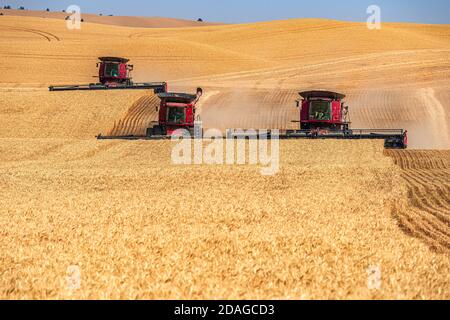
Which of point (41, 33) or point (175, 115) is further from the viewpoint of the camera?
point (41, 33)

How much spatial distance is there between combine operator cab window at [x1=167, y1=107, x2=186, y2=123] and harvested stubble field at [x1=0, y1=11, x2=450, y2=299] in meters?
3.04

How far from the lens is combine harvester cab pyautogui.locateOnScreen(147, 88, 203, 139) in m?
37.1

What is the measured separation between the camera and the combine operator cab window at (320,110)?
1433 inches

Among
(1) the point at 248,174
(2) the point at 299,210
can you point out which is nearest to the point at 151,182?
(1) the point at 248,174

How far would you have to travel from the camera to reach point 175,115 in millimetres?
37406

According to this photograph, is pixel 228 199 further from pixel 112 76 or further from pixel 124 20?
pixel 124 20

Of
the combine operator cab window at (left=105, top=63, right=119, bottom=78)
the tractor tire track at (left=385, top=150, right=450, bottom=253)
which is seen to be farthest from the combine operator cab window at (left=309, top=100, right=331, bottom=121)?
the combine operator cab window at (left=105, top=63, right=119, bottom=78)

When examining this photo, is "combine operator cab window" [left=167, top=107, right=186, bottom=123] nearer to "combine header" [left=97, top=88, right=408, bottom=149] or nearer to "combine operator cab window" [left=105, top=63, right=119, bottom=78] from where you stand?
"combine header" [left=97, top=88, right=408, bottom=149]

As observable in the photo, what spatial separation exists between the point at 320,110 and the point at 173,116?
723cm

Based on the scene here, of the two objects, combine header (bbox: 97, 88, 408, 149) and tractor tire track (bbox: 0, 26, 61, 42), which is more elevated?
tractor tire track (bbox: 0, 26, 61, 42)

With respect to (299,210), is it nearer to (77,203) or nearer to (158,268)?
(77,203)

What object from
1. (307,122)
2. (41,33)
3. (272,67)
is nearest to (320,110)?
(307,122)

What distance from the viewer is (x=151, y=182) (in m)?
22.8
